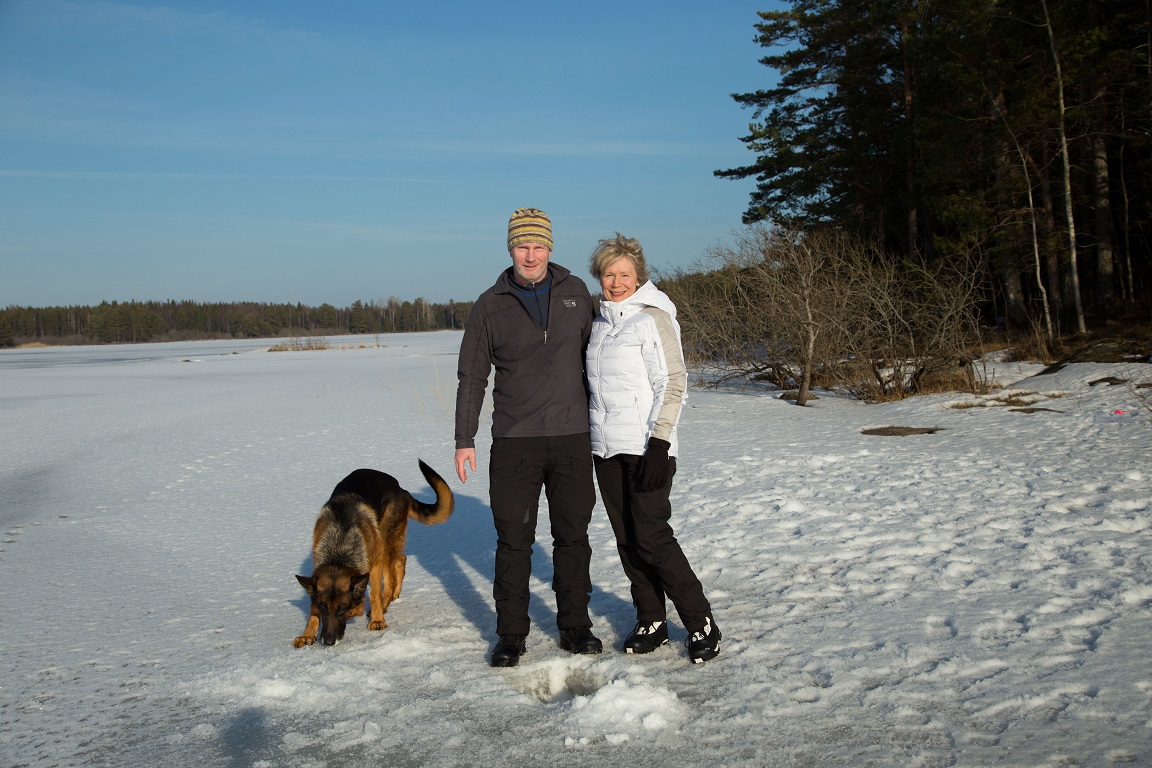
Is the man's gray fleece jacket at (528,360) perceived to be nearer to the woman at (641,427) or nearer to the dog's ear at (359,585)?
the woman at (641,427)

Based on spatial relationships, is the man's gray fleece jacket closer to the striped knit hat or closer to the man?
the man

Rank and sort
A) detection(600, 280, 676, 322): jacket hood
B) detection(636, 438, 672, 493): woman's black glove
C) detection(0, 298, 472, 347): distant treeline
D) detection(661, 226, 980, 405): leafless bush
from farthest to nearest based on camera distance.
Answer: detection(0, 298, 472, 347): distant treeline → detection(661, 226, 980, 405): leafless bush → detection(600, 280, 676, 322): jacket hood → detection(636, 438, 672, 493): woman's black glove

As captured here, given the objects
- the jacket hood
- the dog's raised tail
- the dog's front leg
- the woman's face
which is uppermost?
the woman's face

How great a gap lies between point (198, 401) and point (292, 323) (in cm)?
11733

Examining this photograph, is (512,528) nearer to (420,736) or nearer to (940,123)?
(420,736)

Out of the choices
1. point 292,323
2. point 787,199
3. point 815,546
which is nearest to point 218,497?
point 815,546

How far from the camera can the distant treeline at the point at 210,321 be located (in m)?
99.8

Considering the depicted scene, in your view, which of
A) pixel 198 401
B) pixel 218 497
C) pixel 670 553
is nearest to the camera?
pixel 670 553

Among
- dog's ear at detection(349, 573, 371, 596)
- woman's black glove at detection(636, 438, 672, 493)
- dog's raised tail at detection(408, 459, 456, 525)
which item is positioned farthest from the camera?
dog's raised tail at detection(408, 459, 456, 525)

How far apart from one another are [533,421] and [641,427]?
0.50 metres

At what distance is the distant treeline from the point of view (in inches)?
3927

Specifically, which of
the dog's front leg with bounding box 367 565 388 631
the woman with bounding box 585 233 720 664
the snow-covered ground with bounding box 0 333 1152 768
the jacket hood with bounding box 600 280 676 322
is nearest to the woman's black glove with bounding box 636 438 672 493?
the woman with bounding box 585 233 720 664

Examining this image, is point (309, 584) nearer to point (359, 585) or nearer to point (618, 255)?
point (359, 585)

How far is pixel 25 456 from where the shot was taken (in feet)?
35.9
